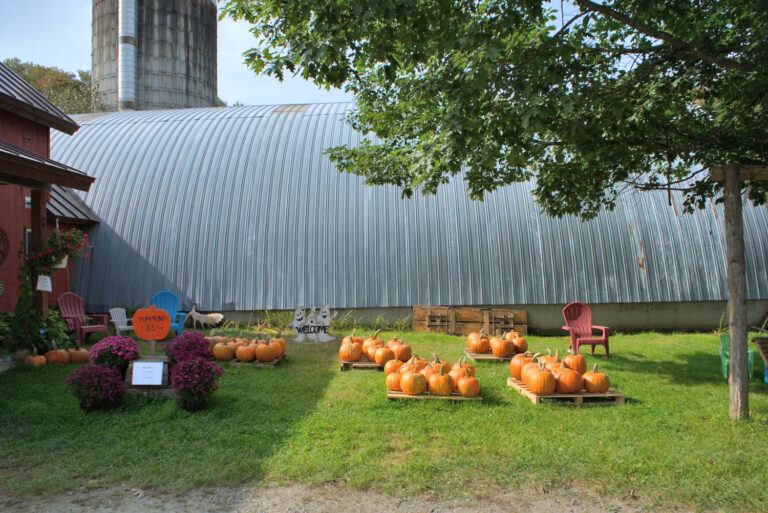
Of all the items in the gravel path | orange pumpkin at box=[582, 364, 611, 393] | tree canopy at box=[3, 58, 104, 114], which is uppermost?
tree canopy at box=[3, 58, 104, 114]

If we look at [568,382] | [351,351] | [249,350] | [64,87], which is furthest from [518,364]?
[64,87]

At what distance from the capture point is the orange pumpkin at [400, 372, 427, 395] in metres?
6.39

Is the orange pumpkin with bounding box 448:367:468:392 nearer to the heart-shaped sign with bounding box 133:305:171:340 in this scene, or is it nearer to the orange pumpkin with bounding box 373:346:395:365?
the orange pumpkin with bounding box 373:346:395:365

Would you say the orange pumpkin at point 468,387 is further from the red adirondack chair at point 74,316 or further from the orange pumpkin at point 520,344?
the red adirondack chair at point 74,316

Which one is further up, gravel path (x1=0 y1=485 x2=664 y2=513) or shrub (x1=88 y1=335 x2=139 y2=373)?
shrub (x1=88 y1=335 x2=139 y2=373)

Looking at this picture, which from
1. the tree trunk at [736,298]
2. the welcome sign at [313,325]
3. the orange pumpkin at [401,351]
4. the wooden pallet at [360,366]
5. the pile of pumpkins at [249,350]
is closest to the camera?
the tree trunk at [736,298]

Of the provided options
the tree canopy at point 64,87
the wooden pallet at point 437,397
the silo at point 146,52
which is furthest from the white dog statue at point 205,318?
the tree canopy at point 64,87

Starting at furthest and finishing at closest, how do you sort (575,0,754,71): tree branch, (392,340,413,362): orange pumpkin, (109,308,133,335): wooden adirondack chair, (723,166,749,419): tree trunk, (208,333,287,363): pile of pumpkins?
(109,308,133,335): wooden adirondack chair, (208,333,287,363): pile of pumpkins, (392,340,413,362): orange pumpkin, (723,166,749,419): tree trunk, (575,0,754,71): tree branch

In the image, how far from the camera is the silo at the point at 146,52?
90.6ft

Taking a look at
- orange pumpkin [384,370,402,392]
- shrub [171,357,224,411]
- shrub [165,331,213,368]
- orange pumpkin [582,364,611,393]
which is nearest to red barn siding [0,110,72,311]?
shrub [165,331,213,368]

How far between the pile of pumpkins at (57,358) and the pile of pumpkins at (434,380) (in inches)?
202

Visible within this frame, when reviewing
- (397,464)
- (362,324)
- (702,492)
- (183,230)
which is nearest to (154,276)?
(183,230)

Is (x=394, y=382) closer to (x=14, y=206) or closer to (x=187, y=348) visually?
(x=187, y=348)

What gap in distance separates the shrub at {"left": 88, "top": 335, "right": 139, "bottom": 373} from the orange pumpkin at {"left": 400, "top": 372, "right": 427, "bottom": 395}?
A: 343 centimetres
